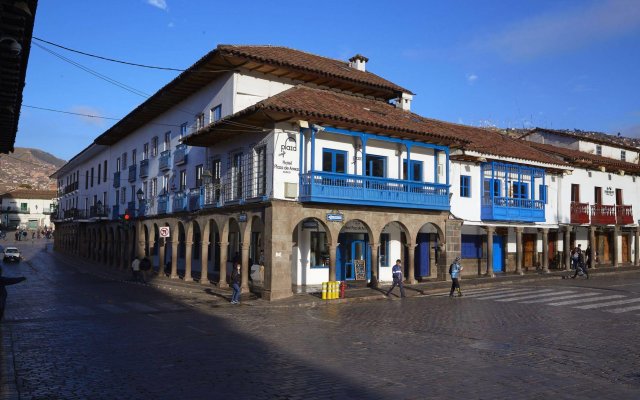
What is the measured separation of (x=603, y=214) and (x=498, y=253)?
8.23 m

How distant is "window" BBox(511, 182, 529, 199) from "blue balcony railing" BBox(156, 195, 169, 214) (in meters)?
19.1

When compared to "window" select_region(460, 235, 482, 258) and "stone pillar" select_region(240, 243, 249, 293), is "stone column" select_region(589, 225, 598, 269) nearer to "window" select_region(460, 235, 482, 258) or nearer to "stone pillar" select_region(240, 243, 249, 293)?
"window" select_region(460, 235, 482, 258)

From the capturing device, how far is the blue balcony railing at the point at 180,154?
30781mm

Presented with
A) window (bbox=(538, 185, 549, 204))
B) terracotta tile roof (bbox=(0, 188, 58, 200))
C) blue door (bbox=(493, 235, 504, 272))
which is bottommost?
blue door (bbox=(493, 235, 504, 272))

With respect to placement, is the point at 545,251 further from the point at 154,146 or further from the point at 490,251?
the point at 154,146

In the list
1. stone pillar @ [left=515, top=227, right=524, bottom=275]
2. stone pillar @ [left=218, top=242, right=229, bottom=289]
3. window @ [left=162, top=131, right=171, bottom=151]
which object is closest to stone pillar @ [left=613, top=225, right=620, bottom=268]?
stone pillar @ [left=515, top=227, right=524, bottom=275]

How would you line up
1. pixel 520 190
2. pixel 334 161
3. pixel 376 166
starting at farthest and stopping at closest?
1. pixel 520 190
2. pixel 376 166
3. pixel 334 161

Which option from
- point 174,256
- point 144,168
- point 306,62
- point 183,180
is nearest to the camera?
point 306,62

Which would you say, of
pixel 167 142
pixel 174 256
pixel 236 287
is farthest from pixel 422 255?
pixel 167 142

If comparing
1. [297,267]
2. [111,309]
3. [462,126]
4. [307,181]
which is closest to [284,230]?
[307,181]

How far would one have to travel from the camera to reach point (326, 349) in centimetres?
1160

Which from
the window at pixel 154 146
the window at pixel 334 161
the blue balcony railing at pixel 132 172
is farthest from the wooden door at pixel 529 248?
the blue balcony railing at pixel 132 172

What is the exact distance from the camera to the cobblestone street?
852 cm

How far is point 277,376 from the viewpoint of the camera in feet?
30.3
